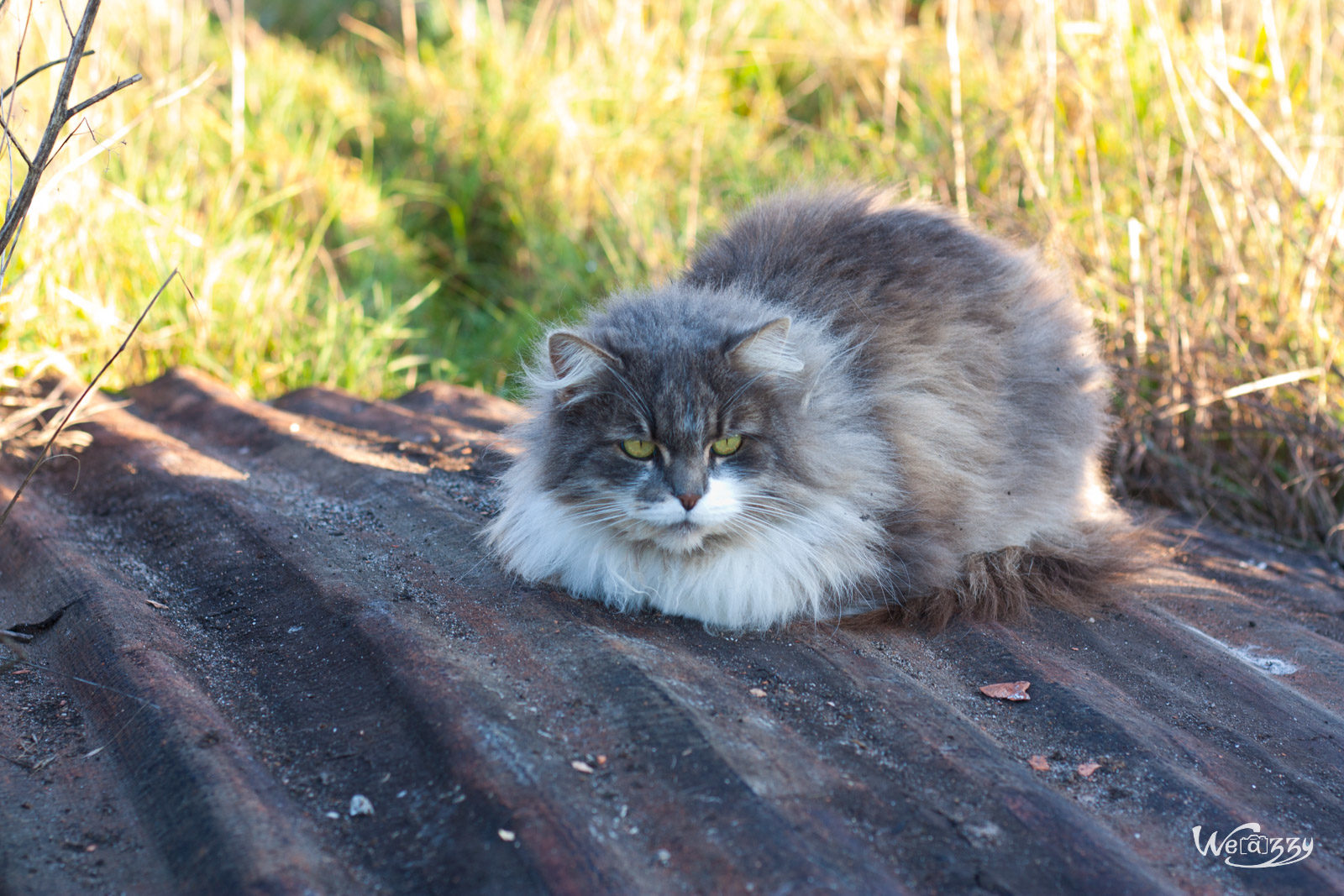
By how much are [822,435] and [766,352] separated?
0.86ft

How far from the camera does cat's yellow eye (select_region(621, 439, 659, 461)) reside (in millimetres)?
2291

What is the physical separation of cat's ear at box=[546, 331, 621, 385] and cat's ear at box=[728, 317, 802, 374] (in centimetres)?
28

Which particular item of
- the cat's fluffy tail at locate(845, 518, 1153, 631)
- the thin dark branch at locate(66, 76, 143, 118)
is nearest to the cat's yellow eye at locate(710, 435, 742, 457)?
the cat's fluffy tail at locate(845, 518, 1153, 631)

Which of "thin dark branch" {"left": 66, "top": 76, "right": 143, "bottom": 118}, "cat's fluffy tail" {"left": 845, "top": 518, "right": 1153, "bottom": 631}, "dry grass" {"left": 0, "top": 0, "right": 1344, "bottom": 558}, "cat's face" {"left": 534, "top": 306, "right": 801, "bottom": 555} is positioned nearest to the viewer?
"thin dark branch" {"left": 66, "top": 76, "right": 143, "bottom": 118}

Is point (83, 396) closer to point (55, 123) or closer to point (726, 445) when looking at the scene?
point (55, 123)

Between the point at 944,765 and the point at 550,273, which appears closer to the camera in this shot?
the point at 944,765

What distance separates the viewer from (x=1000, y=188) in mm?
4648

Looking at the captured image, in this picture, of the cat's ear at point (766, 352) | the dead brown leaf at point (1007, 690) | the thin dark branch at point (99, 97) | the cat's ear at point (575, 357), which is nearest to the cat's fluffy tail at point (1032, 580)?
the dead brown leaf at point (1007, 690)

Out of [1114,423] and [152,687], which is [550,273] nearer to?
[1114,423]

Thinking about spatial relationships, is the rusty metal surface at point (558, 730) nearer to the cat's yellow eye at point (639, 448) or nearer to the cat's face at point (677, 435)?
the cat's face at point (677, 435)

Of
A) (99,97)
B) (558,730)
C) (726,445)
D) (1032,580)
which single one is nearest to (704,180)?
(1032,580)

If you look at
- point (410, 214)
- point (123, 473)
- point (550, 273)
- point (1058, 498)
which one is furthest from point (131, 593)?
point (410, 214)

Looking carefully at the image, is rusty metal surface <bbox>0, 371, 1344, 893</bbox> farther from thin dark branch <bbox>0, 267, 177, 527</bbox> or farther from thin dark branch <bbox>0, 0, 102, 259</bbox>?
thin dark branch <bbox>0, 0, 102, 259</bbox>

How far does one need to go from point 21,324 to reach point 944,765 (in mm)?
3849
